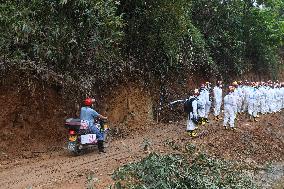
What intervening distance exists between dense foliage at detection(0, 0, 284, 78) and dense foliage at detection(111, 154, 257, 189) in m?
4.63

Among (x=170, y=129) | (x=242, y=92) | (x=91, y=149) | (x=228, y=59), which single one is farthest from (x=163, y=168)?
(x=228, y=59)

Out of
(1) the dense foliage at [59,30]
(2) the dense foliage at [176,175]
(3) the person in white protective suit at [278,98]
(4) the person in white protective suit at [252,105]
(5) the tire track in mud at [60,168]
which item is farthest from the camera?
(3) the person in white protective suit at [278,98]

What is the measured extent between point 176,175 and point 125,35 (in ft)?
26.2

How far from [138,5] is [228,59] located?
12.8m

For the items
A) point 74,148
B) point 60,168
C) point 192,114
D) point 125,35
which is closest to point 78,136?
point 74,148

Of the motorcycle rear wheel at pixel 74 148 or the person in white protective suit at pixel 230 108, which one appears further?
the person in white protective suit at pixel 230 108

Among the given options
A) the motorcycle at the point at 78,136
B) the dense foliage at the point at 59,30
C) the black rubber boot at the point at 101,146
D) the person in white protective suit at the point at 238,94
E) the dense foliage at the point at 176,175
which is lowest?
the dense foliage at the point at 176,175

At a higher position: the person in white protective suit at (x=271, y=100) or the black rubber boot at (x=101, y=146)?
the person in white protective suit at (x=271, y=100)

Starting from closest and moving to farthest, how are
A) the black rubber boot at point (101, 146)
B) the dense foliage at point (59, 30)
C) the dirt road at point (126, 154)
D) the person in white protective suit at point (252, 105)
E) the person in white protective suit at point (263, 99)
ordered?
the dirt road at point (126, 154) → the dense foliage at point (59, 30) → the black rubber boot at point (101, 146) → the person in white protective suit at point (252, 105) → the person in white protective suit at point (263, 99)

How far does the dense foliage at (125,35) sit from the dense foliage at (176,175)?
15.2ft

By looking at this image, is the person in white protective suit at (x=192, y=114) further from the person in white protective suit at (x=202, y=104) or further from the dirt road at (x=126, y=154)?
the person in white protective suit at (x=202, y=104)

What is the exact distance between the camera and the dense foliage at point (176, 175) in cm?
1020

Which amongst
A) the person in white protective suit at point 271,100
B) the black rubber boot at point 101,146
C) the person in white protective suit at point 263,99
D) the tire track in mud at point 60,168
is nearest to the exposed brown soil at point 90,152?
the tire track in mud at point 60,168

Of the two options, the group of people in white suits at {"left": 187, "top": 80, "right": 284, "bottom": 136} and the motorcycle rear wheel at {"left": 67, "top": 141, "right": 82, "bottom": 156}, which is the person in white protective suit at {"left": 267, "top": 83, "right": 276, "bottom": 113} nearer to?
the group of people in white suits at {"left": 187, "top": 80, "right": 284, "bottom": 136}
